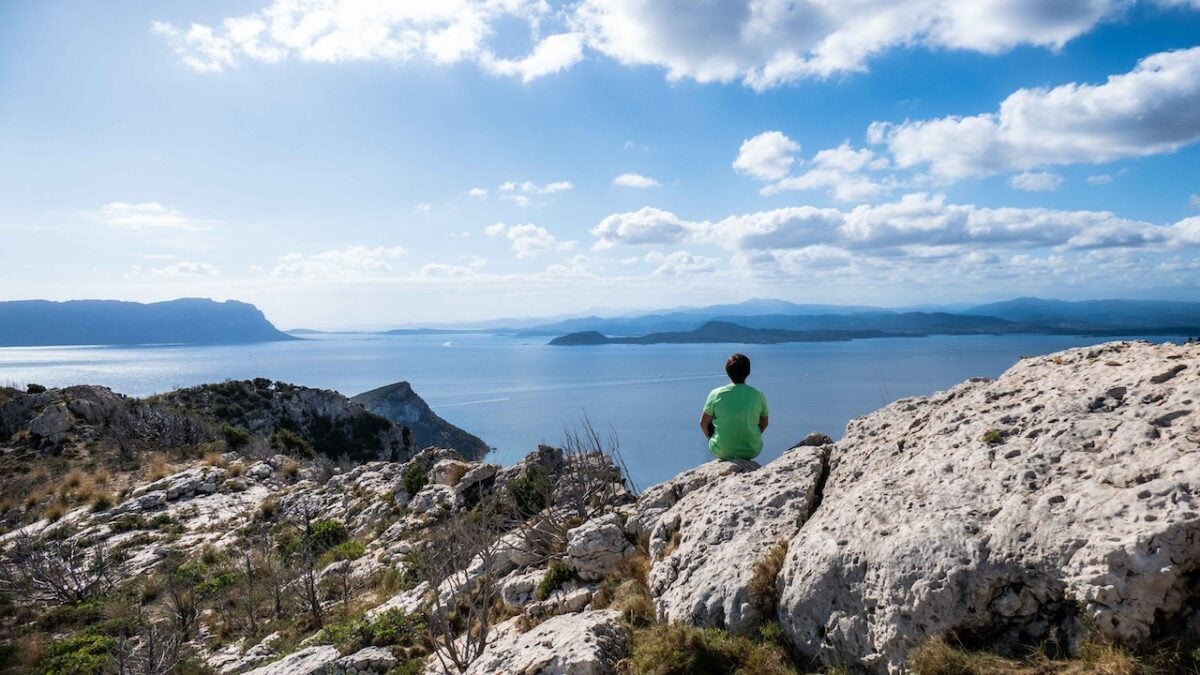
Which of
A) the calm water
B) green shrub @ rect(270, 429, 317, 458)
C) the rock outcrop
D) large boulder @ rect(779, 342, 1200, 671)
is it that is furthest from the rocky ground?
the rock outcrop

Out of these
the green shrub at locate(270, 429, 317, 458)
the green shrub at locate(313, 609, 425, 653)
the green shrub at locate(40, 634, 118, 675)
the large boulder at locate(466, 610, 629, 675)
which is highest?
the large boulder at locate(466, 610, 629, 675)

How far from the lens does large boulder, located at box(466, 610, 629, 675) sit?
16.3 feet

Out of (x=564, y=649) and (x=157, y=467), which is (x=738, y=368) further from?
(x=157, y=467)

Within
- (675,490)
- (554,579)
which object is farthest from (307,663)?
(675,490)

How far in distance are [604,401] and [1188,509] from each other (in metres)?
99.6

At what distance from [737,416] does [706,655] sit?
3.79 m

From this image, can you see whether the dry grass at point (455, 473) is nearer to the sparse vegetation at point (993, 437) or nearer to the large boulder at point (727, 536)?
the large boulder at point (727, 536)

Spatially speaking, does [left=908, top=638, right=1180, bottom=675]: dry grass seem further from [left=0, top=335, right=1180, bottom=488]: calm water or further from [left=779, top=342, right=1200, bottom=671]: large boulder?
[left=0, top=335, right=1180, bottom=488]: calm water

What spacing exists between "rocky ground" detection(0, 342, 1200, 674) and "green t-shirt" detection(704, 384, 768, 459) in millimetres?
309

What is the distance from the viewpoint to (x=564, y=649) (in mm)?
5160

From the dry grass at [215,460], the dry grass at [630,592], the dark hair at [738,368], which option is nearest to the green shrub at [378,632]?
the dry grass at [630,592]

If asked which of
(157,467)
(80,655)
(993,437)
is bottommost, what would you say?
(157,467)

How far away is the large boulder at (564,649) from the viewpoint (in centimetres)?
498

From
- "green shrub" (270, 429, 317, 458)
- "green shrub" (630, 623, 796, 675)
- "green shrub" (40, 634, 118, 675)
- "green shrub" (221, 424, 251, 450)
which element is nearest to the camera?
"green shrub" (630, 623, 796, 675)
